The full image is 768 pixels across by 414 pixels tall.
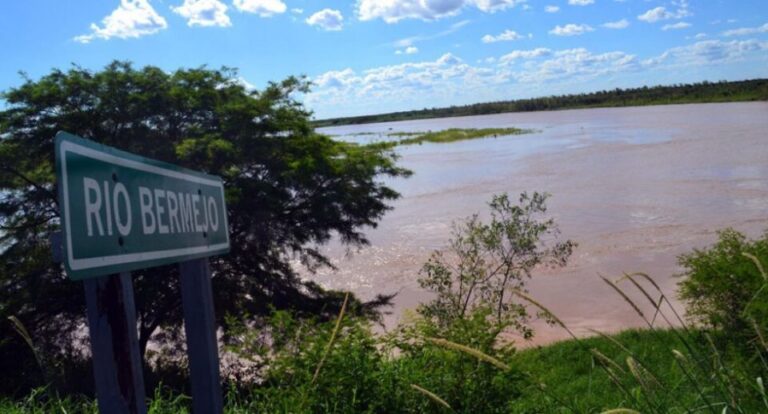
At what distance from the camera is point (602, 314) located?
39.4ft

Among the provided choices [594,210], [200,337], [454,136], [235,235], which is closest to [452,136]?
[454,136]

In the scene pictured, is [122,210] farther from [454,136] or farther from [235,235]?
[454,136]

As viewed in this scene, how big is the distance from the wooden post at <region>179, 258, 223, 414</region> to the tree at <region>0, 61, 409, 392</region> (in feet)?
17.1

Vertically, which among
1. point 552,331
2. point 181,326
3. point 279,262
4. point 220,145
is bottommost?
point 552,331

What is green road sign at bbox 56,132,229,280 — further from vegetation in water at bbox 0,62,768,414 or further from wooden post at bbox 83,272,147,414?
vegetation in water at bbox 0,62,768,414

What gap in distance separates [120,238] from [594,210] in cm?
2052

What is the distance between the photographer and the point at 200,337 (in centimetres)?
233

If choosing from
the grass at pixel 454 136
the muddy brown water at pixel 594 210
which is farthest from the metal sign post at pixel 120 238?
the grass at pixel 454 136

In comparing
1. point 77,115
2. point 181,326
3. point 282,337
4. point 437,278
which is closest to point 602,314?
point 437,278

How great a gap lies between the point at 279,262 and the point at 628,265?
28.2 ft

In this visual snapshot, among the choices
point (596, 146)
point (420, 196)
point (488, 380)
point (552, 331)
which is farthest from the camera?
point (596, 146)

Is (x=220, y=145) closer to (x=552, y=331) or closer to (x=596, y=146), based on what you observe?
(x=552, y=331)

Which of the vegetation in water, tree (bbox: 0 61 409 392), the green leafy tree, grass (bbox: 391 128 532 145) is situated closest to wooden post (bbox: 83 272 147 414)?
the vegetation in water

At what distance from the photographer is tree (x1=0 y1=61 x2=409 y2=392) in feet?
25.9
